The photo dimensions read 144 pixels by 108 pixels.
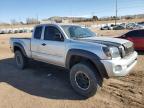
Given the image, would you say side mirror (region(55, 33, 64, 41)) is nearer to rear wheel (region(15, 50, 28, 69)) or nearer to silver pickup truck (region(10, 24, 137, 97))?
silver pickup truck (region(10, 24, 137, 97))

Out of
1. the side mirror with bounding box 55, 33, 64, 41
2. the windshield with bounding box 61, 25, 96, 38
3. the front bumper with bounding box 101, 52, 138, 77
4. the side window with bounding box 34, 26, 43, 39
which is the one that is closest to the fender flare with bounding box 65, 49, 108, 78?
the front bumper with bounding box 101, 52, 138, 77

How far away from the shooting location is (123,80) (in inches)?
282

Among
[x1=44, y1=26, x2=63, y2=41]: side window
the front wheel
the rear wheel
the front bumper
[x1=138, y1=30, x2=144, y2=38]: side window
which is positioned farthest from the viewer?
[x1=138, y1=30, x2=144, y2=38]: side window

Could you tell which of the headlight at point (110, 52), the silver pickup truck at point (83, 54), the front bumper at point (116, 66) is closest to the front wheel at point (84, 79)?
the silver pickup truck at point (83, 54)

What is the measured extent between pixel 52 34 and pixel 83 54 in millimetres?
1800

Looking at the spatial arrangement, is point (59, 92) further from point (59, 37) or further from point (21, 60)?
point (21, 60)

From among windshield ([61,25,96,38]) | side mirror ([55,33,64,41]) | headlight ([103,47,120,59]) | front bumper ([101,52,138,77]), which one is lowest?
front bumper ([101,52,138,77])

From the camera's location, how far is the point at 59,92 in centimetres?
641

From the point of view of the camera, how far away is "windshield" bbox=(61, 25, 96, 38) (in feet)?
22.5

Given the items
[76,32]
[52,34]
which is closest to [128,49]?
[76,32]

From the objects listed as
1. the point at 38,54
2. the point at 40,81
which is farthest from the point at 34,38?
the point at 40,81

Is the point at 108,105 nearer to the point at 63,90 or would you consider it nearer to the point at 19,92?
the point at 63,90

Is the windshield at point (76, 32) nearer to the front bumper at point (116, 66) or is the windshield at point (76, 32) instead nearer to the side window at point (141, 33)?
the front bumper at point (116, 66)

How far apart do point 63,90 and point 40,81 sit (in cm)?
137
